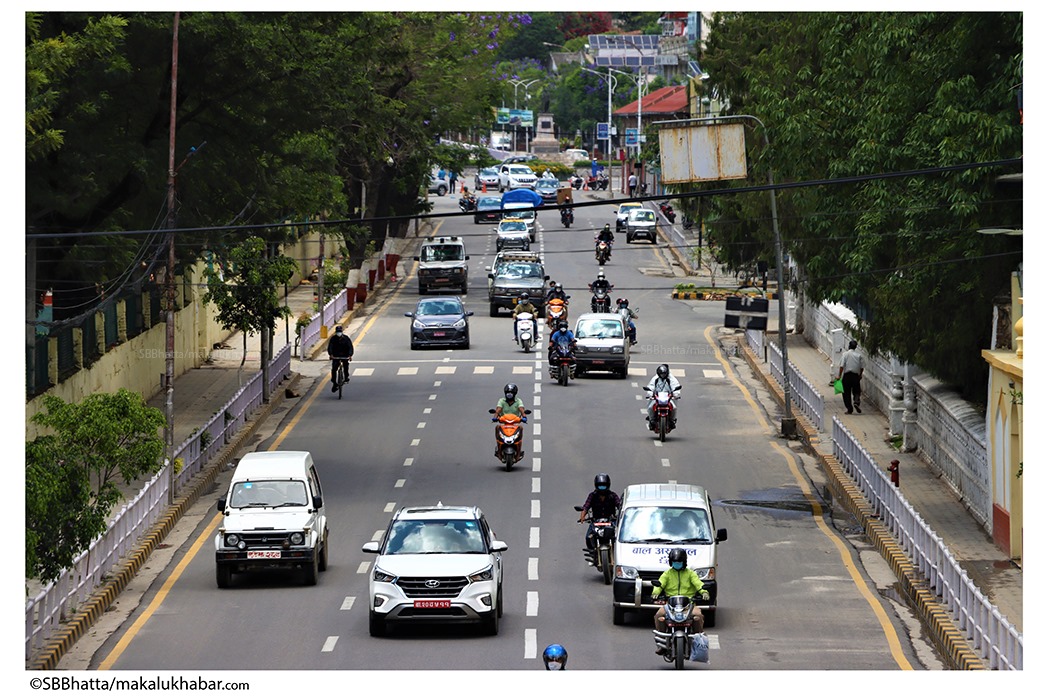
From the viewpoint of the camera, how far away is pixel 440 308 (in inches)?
2172

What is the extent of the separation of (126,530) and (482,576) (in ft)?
24.3

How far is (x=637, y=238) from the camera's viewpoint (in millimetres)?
92875

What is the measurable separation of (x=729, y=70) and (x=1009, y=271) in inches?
Answer: 1139

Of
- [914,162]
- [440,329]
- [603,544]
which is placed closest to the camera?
[603,544]

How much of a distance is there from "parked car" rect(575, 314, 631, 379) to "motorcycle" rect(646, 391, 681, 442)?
366 inches

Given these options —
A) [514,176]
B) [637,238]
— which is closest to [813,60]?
[637,238]

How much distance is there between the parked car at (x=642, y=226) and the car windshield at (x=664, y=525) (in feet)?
223

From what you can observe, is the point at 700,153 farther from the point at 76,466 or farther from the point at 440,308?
the point at 440,308

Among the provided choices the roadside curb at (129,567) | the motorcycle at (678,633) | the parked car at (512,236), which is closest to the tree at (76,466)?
the roadside curb at (129,567)

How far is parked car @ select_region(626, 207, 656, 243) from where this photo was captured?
92.3m

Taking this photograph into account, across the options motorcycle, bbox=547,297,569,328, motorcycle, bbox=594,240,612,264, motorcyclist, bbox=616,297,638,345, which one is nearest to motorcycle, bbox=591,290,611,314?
motorcyclist, bbox=616,297,638,345

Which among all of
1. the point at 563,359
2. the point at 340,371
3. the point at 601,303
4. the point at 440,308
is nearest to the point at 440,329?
the point at 440,308

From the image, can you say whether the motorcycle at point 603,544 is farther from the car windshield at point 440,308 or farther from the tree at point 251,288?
the car windshield at point 440,308

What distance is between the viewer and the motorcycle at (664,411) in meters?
38.2
